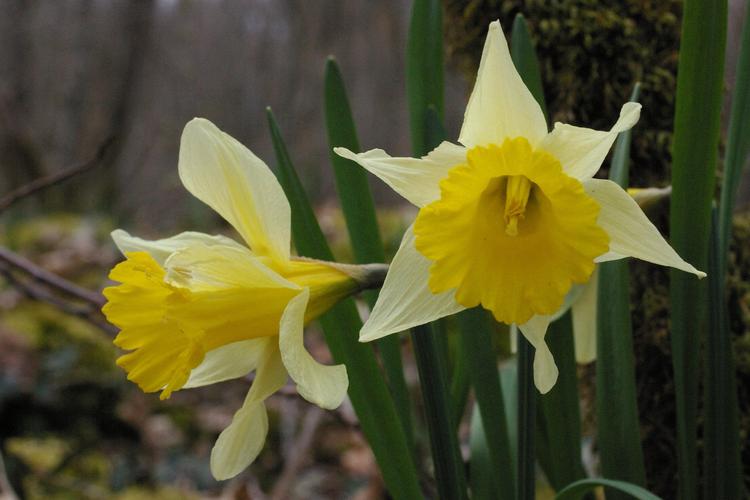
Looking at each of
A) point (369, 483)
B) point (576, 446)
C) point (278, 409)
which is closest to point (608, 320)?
point (576, 446)

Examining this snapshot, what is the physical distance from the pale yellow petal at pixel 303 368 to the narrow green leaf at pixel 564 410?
0.32 metres

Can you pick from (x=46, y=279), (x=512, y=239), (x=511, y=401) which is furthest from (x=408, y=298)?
(x=46, y=279)

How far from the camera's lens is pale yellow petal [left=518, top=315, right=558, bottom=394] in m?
0.68

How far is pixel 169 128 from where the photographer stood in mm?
8781

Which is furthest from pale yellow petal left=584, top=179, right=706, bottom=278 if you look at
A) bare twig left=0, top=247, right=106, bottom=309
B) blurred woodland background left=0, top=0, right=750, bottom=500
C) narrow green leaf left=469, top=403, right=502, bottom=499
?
bare twig left=0, top=247, right=106, bottom=309

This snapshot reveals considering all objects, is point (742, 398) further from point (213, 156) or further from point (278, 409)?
point (278, 409)

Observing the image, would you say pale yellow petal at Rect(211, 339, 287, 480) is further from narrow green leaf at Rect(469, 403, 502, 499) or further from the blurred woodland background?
the blurred woodland background


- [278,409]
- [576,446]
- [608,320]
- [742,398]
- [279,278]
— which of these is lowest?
[278,409]

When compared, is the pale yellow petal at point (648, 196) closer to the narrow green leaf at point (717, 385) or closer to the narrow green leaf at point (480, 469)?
the narrow green leaf at point (717, 385)

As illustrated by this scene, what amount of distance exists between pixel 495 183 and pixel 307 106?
7.26m

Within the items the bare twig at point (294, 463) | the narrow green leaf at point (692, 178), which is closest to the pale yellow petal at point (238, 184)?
the narrow green leaf at point (692, 178)

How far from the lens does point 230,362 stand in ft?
2.76

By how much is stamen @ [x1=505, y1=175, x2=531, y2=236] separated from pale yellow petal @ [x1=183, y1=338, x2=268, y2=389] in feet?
1.05

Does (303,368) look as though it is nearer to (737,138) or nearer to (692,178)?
(692,178)
